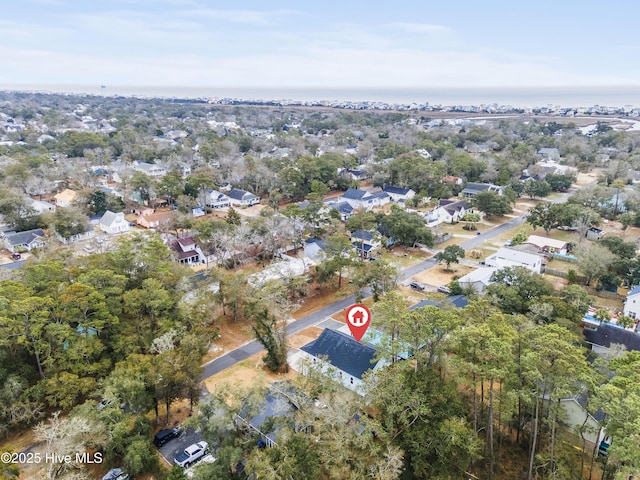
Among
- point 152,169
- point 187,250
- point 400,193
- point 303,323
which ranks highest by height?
point 152,169

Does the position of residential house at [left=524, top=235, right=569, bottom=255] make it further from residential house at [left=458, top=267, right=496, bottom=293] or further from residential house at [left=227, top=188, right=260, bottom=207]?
residential house at [left=227, top=188, right=260, bottom=207]

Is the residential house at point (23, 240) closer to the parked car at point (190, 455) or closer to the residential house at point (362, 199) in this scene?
the parked car at point (190, 455)

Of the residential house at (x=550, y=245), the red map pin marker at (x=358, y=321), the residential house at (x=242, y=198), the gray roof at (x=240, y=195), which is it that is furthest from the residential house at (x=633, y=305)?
the gray roof at (x=240, y=195)

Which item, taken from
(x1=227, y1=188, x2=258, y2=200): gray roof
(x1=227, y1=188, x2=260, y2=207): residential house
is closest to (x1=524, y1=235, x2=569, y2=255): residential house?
(x1=227, y1=188, x2=260, y2=207): residential house

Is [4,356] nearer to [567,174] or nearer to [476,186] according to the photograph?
[476,186]

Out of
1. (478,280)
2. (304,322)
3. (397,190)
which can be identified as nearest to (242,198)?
(397,190)

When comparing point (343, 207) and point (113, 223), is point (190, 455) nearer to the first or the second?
point (113, 223)

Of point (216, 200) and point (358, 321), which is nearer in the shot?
point (358, 321)
